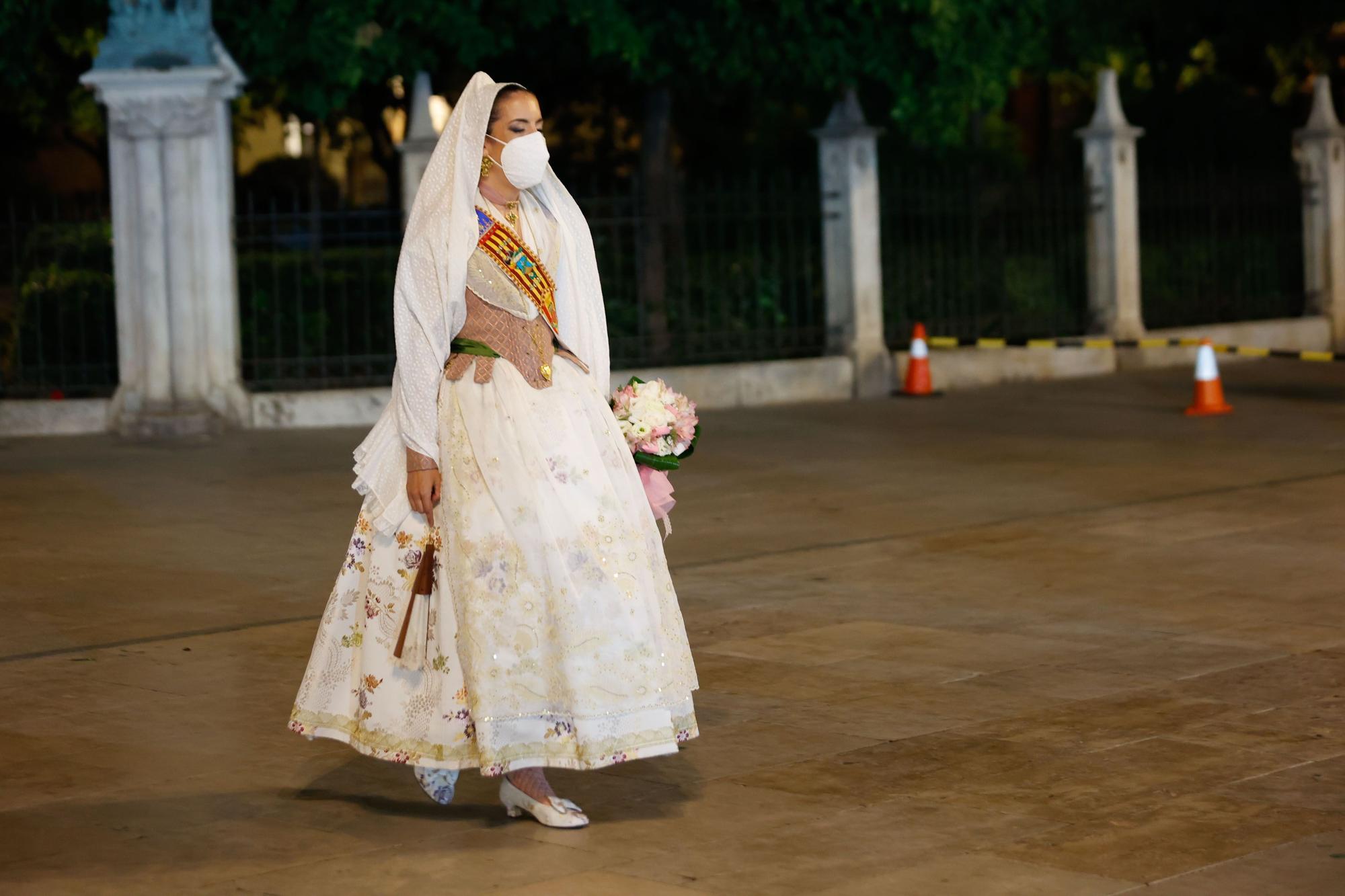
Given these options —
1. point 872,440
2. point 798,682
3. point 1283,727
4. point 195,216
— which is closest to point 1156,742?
point 1283,727

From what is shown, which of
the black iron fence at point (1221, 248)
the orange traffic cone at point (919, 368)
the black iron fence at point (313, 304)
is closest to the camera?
the black iron fence at point (313, 304)

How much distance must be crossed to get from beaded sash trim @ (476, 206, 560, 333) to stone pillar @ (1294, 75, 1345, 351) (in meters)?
19.2

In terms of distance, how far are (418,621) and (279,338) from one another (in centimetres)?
1171

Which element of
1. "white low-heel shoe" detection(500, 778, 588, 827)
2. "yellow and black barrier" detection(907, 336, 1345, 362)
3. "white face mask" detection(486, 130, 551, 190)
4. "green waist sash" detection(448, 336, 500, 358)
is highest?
"white face mask" detection(486, 130, 551, 190)

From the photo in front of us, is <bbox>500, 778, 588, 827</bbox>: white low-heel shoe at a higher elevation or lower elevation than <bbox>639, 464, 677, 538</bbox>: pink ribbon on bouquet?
lower

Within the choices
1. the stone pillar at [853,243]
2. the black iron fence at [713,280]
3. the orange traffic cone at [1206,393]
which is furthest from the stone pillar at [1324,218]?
the orange traffic cone at [1206,393]

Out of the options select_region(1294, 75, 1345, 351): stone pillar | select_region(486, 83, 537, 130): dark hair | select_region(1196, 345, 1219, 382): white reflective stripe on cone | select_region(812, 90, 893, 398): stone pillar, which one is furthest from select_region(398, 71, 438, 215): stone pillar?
select_region(486, 83, 537, 130): dark hair

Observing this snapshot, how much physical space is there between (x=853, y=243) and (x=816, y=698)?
11.9m

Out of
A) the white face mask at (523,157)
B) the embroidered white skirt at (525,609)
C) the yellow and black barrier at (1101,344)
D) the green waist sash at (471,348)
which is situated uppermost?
the white face mask at (523,157)

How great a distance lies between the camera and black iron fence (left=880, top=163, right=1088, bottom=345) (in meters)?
19.7

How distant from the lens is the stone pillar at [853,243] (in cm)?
1845

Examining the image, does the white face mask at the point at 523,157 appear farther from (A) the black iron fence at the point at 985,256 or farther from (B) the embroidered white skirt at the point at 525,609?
(A) the black iron fence at the point at 985,256

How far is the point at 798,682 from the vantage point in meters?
7.20

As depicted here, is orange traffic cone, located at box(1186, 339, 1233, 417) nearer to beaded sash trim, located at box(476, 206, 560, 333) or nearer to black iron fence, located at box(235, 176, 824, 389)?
black iron fence, located at box(235, 176, 824, 389)
